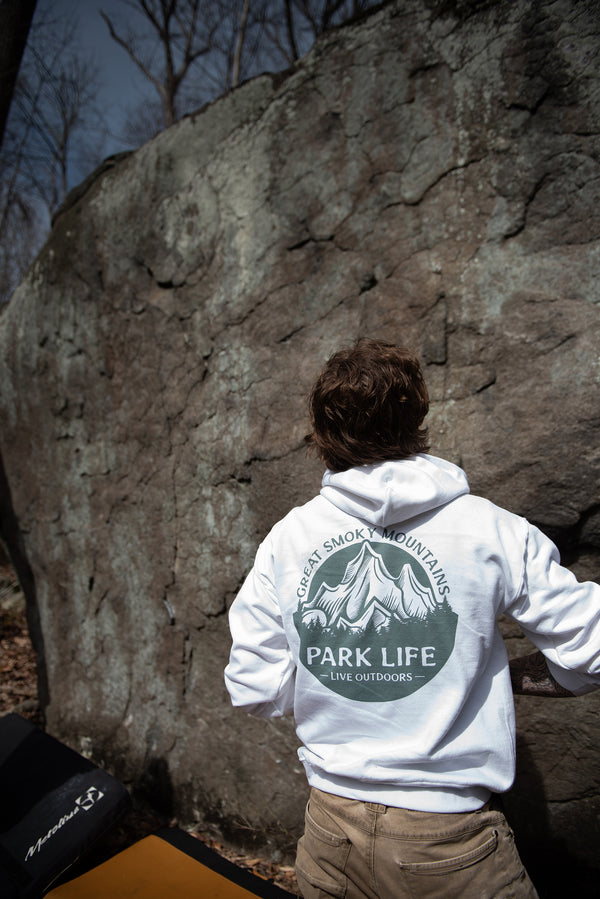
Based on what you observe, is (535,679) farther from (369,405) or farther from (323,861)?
(369,405)

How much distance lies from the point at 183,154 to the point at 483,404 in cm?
175

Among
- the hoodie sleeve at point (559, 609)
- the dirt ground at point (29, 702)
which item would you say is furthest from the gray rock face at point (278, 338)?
the hoodie sleeve at point (559, 609)

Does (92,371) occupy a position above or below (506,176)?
below

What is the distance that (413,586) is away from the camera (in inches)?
46.0

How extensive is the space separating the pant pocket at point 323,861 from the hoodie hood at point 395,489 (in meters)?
0.58

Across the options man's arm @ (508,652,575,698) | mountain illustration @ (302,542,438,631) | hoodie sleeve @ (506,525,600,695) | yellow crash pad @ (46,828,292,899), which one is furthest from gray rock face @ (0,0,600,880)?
mountain illustration @ (302,542,438,631)

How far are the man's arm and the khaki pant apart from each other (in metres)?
0.27

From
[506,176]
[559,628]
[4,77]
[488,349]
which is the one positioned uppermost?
[4,77]

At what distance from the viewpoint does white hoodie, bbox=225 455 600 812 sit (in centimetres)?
113

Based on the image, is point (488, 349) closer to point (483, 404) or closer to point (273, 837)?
point (483, 404)

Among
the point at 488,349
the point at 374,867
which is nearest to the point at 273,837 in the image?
the point at 374,867

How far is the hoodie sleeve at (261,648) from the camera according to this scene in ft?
4.25

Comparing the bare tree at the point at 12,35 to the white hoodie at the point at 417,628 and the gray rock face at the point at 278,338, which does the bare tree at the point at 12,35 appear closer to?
the gray rock face at the point at 278,338

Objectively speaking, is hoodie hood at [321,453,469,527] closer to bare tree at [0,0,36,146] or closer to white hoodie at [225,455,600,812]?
white hoodie at [225,455,600,812]
